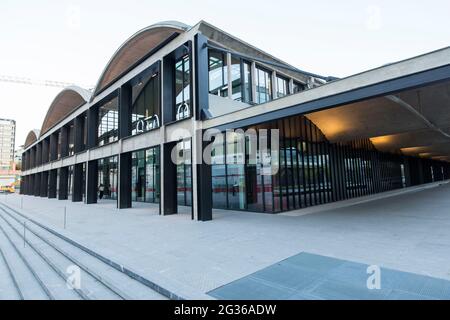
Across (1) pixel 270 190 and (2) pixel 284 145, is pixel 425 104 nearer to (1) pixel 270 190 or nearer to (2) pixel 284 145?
(2) pixel 284 145

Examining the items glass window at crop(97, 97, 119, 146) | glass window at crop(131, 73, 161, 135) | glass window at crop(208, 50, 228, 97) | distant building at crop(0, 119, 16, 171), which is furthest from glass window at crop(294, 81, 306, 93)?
distant building at crop(0, 119, 16, 171)

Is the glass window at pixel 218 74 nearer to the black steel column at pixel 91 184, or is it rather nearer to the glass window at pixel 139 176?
the glass window at pixel 139 176

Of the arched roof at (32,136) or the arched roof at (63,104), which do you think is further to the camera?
the arched roof at (32,136)

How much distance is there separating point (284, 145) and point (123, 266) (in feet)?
36.7

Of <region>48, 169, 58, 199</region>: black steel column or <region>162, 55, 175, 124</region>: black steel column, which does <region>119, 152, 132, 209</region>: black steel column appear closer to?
<region>162, 55, 175, 124</region>: black steel column

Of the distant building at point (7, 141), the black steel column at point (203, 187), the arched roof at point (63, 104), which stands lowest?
the black steel column at point (203, 187)

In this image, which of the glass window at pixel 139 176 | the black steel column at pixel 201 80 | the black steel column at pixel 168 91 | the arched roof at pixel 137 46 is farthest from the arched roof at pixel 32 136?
the black steel column at pixel 201 80

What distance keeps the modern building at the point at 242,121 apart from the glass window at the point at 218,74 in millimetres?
66

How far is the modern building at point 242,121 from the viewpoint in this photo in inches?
334

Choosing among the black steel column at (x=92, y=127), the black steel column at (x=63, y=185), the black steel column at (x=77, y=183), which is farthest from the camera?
the black steel column at (x=63, y=185)

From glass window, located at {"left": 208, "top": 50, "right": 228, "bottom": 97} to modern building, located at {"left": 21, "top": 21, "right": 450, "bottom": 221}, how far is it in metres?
0.07

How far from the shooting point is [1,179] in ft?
211
